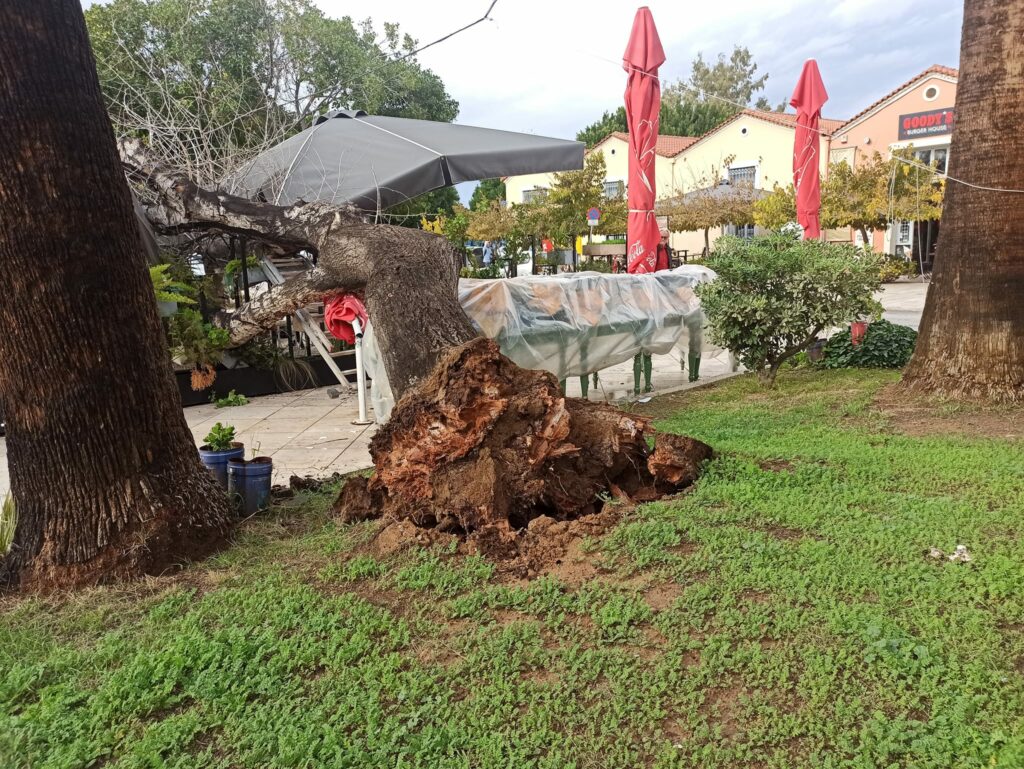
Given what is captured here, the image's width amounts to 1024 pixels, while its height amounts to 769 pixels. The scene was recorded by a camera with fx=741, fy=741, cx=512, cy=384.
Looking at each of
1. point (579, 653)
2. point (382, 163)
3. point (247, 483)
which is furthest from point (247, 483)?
point (382, 163)

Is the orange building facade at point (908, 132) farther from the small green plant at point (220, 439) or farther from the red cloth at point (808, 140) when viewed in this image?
the small green plant at point (220, 439)

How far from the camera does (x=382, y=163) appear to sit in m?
8.17

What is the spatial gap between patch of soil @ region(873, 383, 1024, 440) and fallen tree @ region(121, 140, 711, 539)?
2487 mm

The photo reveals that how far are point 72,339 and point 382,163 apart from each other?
551 cm

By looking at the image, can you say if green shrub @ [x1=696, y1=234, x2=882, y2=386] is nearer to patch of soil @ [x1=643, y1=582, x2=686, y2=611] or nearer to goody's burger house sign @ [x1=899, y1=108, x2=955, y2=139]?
patch of soil @ [x1=643, y1=582, x2=686, y2=611]

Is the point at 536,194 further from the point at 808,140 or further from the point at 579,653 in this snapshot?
the point at 579,653

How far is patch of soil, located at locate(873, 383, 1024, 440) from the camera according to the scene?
5.52 meters

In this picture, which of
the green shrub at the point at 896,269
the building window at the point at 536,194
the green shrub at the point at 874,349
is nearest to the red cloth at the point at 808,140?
the green shrub at the point at 874,349

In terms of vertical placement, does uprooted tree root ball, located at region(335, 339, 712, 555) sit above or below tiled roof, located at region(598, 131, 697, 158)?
below

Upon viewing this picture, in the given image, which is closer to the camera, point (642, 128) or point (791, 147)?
point (642, 128)

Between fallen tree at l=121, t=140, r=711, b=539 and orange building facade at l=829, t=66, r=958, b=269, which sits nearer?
fallen tree at l=121, t=140, r=711, b=539

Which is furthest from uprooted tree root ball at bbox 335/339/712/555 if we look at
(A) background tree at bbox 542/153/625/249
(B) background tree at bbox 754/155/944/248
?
(A) background tree at bbox 542/153/625/249

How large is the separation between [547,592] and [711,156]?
→ 36.4m

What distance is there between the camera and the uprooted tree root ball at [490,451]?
3502 millimetres
